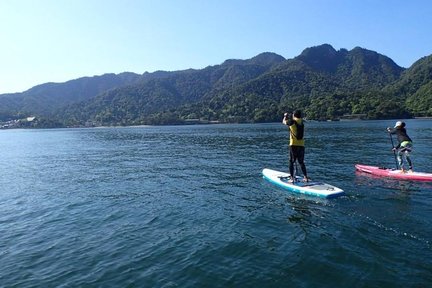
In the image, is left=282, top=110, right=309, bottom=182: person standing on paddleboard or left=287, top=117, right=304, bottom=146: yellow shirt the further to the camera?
left=287, top=117, right=304, bottom=146: yellow shirt

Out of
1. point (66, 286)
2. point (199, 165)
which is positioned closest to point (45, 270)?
point (66, 286)

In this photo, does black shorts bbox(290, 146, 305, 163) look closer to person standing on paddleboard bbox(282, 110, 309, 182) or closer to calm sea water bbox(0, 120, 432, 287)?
person standing on paddleboard bbox(282, 110, 309, 182)

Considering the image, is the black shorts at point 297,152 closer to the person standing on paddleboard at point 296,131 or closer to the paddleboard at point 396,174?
the person standing on paddleboard at point 296,131

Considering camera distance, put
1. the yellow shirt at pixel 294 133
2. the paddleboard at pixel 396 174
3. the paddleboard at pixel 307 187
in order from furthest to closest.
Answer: the paddleboard at pixel 396 174
the yellow shirt at pixel 294 133
the paddleboard at pixel 307 187

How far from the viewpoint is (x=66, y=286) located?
408 inches

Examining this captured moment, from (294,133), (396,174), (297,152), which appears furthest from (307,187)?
(396,174)

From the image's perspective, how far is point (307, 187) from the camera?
65.7 feet

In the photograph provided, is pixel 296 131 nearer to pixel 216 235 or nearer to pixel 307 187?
pixel 307 187

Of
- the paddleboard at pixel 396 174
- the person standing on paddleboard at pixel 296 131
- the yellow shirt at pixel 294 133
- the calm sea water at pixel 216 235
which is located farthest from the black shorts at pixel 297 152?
the paddleboard at pixel 396 174

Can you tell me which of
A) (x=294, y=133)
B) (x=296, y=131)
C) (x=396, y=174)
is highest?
(x=296, y=131)

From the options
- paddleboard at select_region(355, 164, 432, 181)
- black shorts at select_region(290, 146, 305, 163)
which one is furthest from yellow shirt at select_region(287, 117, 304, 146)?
paddleboard at select_region(355, 164, 432, 181)

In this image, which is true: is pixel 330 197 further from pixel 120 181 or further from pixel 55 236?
pixel 120 181

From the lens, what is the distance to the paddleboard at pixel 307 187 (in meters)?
18.7

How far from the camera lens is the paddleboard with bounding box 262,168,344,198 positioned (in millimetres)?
18688
